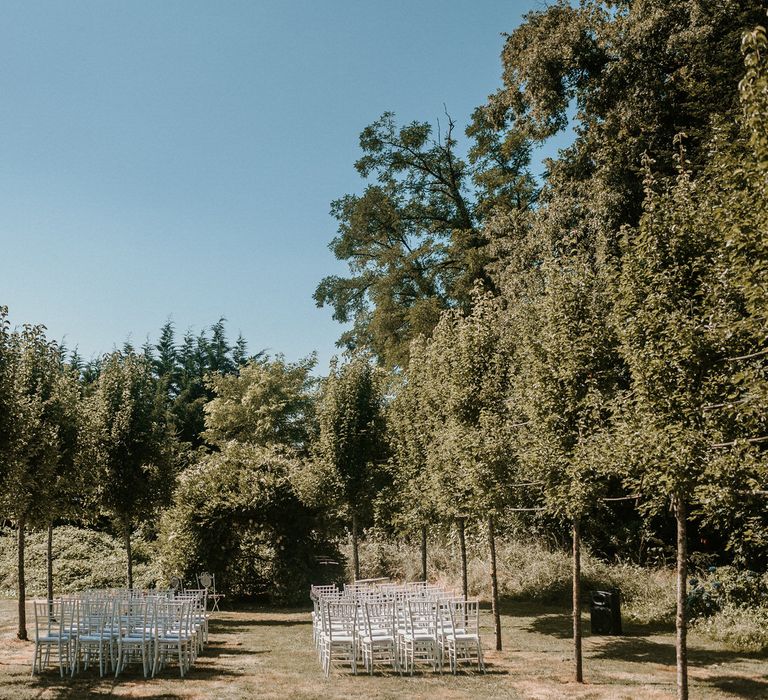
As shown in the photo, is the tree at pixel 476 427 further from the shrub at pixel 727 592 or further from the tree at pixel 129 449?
the tree at pixel 129 449

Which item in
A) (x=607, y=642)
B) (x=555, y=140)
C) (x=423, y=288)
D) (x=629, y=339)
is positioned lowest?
(x=607, y=642)

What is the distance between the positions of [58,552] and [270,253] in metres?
13.6

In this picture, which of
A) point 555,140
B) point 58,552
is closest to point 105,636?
point 58,552

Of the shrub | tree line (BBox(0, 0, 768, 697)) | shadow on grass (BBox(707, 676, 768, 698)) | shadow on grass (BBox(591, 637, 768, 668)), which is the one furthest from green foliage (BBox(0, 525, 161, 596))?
shadow on grass (BBox(707, 676, 768, 698))

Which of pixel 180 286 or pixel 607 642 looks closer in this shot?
pixel 607 642

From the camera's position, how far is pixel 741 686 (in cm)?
939

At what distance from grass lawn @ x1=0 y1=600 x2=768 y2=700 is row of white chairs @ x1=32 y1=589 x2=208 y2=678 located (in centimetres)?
25

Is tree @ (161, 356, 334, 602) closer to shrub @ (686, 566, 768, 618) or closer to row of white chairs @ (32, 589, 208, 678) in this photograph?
row of white chairs @ (32, 589, 208, 678)

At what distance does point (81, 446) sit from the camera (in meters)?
13.9

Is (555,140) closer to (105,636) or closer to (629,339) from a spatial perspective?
(629,339)

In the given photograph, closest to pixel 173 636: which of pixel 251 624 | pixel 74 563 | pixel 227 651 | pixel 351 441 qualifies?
pixel 227 651

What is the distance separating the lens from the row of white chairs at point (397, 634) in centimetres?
1012

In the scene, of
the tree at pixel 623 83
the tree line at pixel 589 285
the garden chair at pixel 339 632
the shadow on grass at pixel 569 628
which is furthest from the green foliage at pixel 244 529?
the tree at pixel 623 83

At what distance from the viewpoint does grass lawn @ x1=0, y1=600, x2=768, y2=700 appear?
886cm
